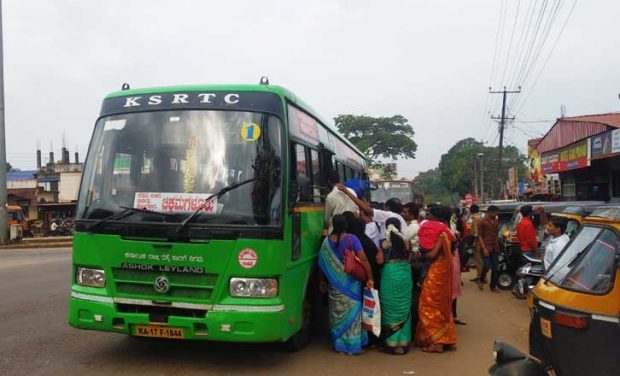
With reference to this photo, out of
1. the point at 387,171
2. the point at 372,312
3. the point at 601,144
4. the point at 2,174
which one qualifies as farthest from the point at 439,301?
the point at 387,171

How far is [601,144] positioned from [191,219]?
637 inches

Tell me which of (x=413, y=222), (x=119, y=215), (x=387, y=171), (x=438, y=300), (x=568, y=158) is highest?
(x=387, y=171)

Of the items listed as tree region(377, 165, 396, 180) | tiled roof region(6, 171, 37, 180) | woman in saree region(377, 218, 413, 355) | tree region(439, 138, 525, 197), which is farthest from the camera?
tree region(439, 138, 525, 197)

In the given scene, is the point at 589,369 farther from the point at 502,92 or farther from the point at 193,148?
the point at 502,92

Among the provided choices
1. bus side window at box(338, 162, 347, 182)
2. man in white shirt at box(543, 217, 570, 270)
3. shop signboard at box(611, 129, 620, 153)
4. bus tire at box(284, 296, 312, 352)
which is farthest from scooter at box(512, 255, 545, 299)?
shop signboard at box(611, 129, 620, 153)

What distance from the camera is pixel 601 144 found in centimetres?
1753

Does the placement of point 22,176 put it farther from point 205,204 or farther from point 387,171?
point 205,204

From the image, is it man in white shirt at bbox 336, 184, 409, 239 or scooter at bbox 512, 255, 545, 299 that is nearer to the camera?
man in white shirt at bbox 336, 184, 409, 239

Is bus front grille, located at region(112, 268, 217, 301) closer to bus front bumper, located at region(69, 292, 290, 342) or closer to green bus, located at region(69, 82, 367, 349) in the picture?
green bus, located at region(69, 82, 367, 349)

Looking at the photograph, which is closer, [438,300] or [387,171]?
[438,300]

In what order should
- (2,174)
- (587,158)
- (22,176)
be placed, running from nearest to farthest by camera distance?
(587,158) → (2,174) → (22,176)

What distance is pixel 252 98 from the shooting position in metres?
5.55

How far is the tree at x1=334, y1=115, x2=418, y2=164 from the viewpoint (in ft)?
181

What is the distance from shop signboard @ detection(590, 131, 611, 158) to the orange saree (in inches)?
504
